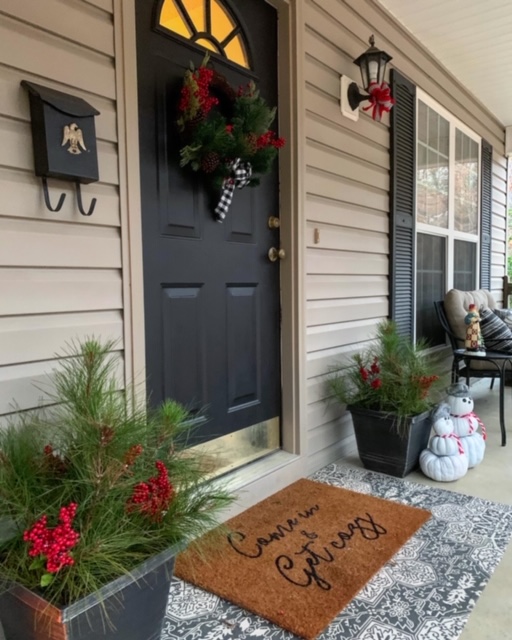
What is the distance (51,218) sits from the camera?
148 centimetres

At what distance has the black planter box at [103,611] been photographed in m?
1.05

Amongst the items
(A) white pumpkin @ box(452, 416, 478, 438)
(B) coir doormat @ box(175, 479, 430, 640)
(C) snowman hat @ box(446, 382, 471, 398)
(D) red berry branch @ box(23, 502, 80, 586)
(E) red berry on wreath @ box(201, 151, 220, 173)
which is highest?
(E) red berry on wreath @ box(201, 151, 220, 173)

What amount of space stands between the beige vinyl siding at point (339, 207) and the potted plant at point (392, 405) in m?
0.21

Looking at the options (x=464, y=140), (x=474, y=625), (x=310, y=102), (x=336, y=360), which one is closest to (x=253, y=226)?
(x=310, y=102)

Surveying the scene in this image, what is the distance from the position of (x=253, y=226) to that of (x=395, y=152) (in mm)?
1492

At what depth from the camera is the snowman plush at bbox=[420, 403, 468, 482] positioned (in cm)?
246

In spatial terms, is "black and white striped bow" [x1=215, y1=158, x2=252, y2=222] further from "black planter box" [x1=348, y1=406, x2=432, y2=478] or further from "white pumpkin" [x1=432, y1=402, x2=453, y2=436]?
"white pumpkin" [x1=432, y1=402, x2=453, y2=436]

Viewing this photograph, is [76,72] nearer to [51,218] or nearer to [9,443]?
[51,218]

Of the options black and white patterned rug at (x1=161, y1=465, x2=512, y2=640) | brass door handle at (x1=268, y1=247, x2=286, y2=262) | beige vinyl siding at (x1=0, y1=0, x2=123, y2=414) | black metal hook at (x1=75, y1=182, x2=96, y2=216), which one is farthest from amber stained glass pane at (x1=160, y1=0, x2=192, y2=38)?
black and white patterned rug at (x1=161, y1=465, x2=512, y2=640)

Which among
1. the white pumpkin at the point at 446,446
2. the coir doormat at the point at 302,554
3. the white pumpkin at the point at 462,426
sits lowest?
the coir doormat at the point at 302,554

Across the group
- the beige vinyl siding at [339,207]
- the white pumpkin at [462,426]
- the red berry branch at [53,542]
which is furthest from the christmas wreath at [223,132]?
the white pumpkin at [462,426]

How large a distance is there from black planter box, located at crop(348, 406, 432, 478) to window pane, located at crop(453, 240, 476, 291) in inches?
94.9

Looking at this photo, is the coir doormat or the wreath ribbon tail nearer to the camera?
the coir doormat

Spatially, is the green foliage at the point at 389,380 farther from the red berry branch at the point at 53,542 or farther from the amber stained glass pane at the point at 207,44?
the red berry branch at the point at 53,542
